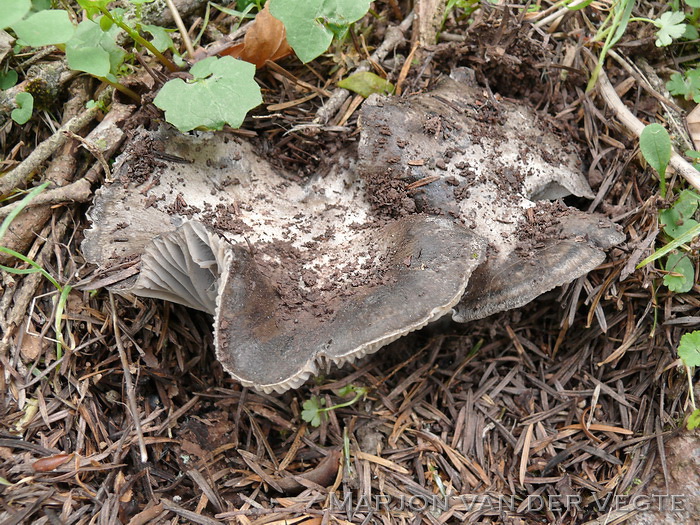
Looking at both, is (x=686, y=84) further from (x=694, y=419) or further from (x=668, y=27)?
(x=694, y=419)

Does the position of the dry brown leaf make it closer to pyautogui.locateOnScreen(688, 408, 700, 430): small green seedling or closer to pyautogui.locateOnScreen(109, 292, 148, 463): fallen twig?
pyautogui.locateOnScreen(109, 292, 148, 463): fallen twig

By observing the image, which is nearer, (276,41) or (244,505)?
(244,505)

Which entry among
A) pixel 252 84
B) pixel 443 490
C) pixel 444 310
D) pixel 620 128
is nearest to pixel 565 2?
pixel 620 128

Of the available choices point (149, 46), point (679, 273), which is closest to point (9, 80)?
point (149, 46)

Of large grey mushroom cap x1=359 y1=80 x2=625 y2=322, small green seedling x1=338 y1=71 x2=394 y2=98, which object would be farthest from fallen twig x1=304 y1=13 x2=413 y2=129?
large grey mushroom cap x1=359 y1=80 x2=625 y2=322

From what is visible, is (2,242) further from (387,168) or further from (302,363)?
(387,168)
